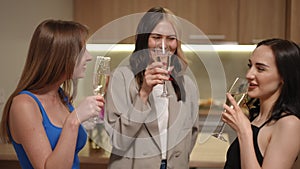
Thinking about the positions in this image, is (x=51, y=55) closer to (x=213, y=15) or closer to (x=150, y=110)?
(x=150, y=110)

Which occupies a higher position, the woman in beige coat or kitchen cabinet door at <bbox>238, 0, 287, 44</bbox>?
kitchen cabinet door at <bbox>238, 0, 287, 44</bbox>

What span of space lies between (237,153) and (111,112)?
427 millimetres

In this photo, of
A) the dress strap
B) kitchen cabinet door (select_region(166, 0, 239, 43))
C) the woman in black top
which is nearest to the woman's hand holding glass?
the woman in black top

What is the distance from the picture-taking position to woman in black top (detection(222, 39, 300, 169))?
3.81 ft

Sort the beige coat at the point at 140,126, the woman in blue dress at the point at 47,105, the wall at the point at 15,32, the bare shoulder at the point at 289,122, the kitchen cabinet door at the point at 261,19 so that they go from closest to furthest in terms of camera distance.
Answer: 1. the woman in blue dress at the point at 47,105
2. the bare shoulder at the point at 289,122
3. the beige coat at the point at 140,126
4. the wall at the point at 15,32
5. the kitchen cabinet door at the point at 261,19

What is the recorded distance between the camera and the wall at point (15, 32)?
2400mm

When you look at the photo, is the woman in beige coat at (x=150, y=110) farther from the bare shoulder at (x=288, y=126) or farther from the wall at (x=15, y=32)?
the wall at (x=15, y=32)

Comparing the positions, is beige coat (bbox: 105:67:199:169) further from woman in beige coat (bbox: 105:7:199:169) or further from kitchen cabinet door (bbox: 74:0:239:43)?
kitchen cabinet door (bbox: 74:0:239:43)

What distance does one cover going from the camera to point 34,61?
1.11 meters

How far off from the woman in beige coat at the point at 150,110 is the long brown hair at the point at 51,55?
0.25 meters

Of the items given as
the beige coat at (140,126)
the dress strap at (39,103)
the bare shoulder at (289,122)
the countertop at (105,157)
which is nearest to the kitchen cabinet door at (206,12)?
the countertop at (105,157)

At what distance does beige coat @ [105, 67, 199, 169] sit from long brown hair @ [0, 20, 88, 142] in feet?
0.84

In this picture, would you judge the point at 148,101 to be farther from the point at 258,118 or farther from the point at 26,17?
the point at 26,17

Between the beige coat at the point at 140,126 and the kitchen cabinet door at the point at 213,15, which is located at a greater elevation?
the kitchen cabinet door at the point at 213,15
